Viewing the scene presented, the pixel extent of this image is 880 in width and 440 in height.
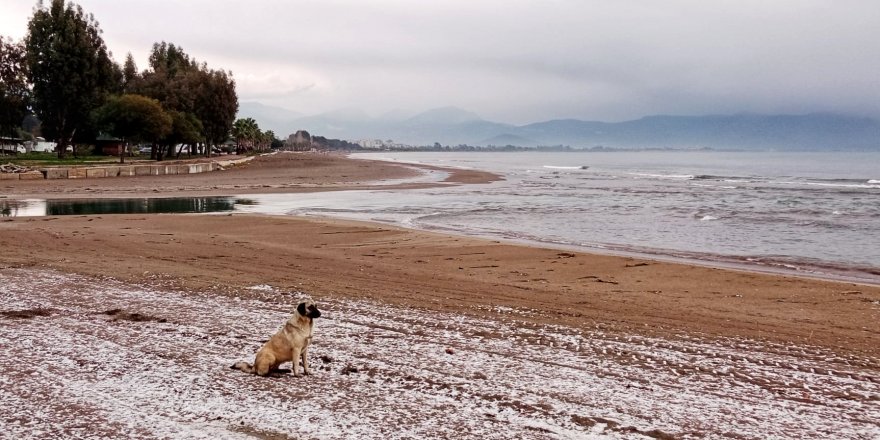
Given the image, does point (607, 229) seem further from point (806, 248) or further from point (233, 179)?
point (233, 179)

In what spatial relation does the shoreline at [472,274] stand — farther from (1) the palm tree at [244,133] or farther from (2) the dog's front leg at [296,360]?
(1) the palm tree at [244,133]

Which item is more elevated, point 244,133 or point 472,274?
point 244,133

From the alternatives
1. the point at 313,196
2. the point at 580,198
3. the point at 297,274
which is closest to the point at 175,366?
the point at 297,274

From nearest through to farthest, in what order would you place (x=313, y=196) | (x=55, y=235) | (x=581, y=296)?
(x=581, y=296) → (x=55, y=235) → (x=313, y=196)

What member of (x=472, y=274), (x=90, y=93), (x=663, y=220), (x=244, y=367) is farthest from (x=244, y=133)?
(x=244, y=367)

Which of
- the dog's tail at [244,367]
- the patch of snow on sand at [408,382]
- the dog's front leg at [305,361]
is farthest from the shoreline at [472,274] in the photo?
the dog's tail at [244,367]

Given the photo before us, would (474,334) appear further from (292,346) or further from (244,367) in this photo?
(244,367)

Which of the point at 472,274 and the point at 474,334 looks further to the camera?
the point at 472,274

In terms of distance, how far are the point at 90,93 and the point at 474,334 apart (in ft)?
227

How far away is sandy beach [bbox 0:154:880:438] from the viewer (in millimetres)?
5840

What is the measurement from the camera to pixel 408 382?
21.9 ft

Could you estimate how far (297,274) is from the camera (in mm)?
13023

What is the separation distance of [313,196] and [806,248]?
25.5 metres

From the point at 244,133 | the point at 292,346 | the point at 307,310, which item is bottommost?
the point at 292,346
